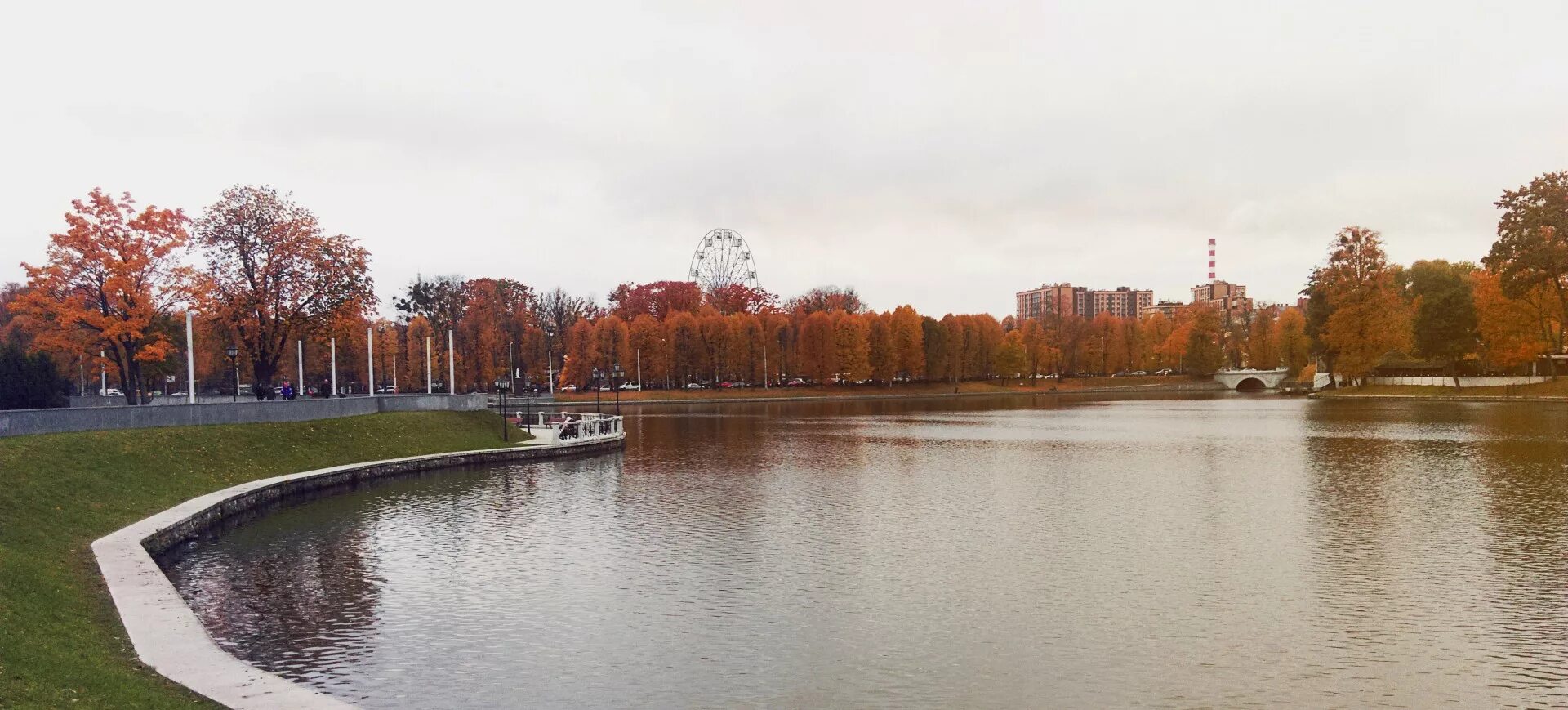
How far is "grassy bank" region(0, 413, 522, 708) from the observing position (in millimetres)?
10844

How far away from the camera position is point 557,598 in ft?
57.5

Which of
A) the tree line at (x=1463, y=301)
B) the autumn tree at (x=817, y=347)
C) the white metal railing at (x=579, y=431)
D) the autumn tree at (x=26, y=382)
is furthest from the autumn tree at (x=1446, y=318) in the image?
the autumn tree at (x=26, y=382)

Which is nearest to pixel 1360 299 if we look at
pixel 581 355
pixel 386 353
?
pixel 581 355

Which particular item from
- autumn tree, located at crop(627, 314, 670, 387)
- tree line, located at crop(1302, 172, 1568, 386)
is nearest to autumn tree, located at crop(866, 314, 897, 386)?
autumn tree, located at crop(627, 314, 670, 387)

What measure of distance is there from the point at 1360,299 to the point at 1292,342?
177 ft

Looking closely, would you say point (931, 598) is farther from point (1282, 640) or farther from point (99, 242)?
point (99, 242)

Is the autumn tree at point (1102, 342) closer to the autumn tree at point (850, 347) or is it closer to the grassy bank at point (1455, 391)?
the autumn tree at point (850, 347)

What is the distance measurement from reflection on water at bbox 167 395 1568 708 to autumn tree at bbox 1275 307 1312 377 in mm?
120233

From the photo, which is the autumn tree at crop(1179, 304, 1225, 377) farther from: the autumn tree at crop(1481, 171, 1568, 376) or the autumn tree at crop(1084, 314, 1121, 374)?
the autumn tree at crop(1481, 171, 1568, 376)

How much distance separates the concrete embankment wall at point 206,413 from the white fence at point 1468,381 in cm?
9651

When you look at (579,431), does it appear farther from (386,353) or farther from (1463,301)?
(1463,301)

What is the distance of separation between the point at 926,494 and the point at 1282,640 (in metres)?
16.9

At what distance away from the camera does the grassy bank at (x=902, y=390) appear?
12344 centimetres

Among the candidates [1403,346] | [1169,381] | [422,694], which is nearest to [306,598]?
[422,694]
